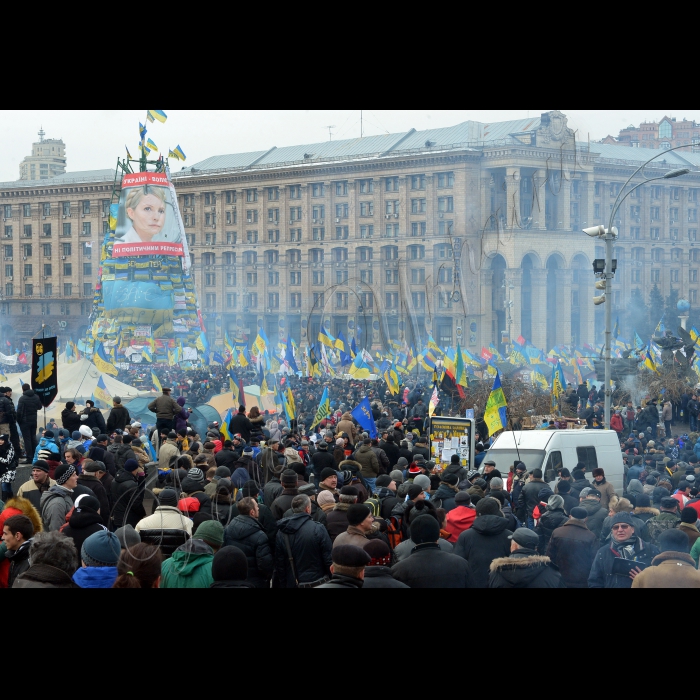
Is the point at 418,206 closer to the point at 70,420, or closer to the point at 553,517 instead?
the point at 70,420

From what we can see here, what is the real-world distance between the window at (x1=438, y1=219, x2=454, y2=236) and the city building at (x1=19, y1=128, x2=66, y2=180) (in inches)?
3281

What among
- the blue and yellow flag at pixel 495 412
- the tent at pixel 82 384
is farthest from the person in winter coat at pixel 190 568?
the tent at pixel 82 384

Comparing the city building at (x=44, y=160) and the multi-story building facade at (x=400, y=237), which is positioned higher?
the city building at (x=44, y=160)

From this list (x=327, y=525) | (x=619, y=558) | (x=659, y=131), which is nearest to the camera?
(x=619, y=558)

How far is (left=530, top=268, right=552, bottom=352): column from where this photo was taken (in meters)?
76.8

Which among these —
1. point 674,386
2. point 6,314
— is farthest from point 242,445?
point 6,314

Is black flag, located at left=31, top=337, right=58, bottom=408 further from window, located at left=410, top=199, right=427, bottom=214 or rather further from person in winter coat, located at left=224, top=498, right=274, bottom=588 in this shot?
window, located at left=410, top=199, right=427, bottom=214

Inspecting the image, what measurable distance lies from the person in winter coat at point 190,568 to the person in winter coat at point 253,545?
72cm

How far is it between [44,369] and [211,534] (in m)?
8.80

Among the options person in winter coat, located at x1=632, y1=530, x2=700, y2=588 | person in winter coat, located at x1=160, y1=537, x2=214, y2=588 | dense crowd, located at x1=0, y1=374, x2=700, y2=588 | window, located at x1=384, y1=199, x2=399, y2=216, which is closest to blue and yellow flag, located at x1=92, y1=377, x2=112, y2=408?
dense crowd, located at x1=0, y1=374, x2=700, y2=588

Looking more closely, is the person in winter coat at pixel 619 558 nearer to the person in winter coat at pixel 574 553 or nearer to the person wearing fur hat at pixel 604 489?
the person in winter coat at pixel 574 553

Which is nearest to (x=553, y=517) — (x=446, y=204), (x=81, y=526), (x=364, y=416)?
(x=81, y=526)

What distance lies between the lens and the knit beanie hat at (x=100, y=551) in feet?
21.3

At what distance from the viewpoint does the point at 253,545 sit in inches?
302
